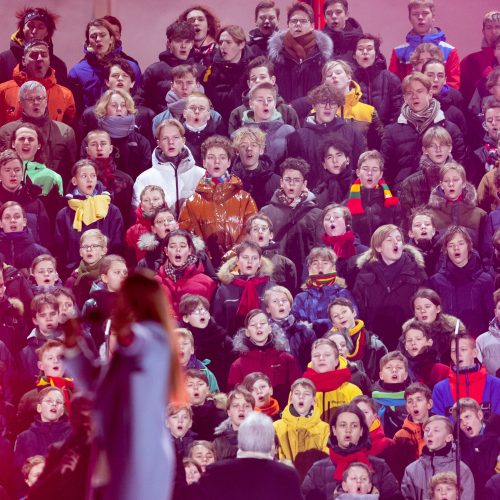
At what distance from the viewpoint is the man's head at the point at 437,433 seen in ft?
27.0

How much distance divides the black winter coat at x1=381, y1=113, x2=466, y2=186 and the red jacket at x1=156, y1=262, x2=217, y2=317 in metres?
2.03

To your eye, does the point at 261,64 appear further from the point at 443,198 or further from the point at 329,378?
the point at 329,378

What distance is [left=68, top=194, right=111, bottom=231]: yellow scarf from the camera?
975 centimetres

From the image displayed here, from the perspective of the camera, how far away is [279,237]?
9977 mm

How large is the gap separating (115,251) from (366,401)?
8.07 feet

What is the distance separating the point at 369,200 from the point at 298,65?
1793 millimetres

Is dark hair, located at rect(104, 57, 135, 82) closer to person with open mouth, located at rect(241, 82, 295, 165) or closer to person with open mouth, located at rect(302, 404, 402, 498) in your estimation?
person with open mouth, located at rect(241, 82, 295, 165)

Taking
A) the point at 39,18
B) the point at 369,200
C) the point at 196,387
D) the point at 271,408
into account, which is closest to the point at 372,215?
the point at 369,200

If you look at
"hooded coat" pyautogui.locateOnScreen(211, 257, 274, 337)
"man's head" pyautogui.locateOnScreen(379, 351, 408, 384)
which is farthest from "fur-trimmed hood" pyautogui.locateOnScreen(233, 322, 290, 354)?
"man's head" pyautogui.locateOnScreen(379, 351, 408, 384)

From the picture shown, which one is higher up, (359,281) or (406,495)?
(359,281)

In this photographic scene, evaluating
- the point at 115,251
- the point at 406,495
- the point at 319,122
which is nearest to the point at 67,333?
the point at 406,495

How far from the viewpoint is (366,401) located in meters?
8.43

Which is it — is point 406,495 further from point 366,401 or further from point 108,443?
point 108,443

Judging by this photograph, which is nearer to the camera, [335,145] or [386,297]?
[386,297]
